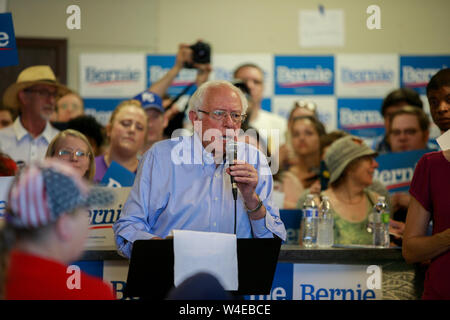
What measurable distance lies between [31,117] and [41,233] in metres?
3.21

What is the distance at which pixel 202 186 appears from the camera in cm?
280

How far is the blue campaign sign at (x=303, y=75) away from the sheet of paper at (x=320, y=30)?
257 mm

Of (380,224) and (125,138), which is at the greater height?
(125,138)

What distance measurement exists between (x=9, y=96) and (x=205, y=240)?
9.57 ft

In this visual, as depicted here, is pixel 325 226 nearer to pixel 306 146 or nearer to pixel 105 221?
pixel 105 221

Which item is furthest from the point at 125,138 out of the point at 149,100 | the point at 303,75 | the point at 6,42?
the point at 303,75

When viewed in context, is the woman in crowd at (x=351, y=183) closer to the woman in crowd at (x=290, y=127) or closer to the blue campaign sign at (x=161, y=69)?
the woman in crowd at (x=290, y=127)

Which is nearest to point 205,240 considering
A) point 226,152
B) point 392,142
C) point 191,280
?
point 226,152

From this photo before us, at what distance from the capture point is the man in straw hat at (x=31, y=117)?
4.34 meters

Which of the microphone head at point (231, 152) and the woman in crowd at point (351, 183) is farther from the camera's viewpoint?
the woman in crowd at point (351, 183)

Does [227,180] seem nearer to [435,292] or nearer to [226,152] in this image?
[226,152]

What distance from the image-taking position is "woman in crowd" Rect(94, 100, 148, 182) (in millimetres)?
4031

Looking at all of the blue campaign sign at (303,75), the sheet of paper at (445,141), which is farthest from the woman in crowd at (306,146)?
the sheet of paper at (445,141)
